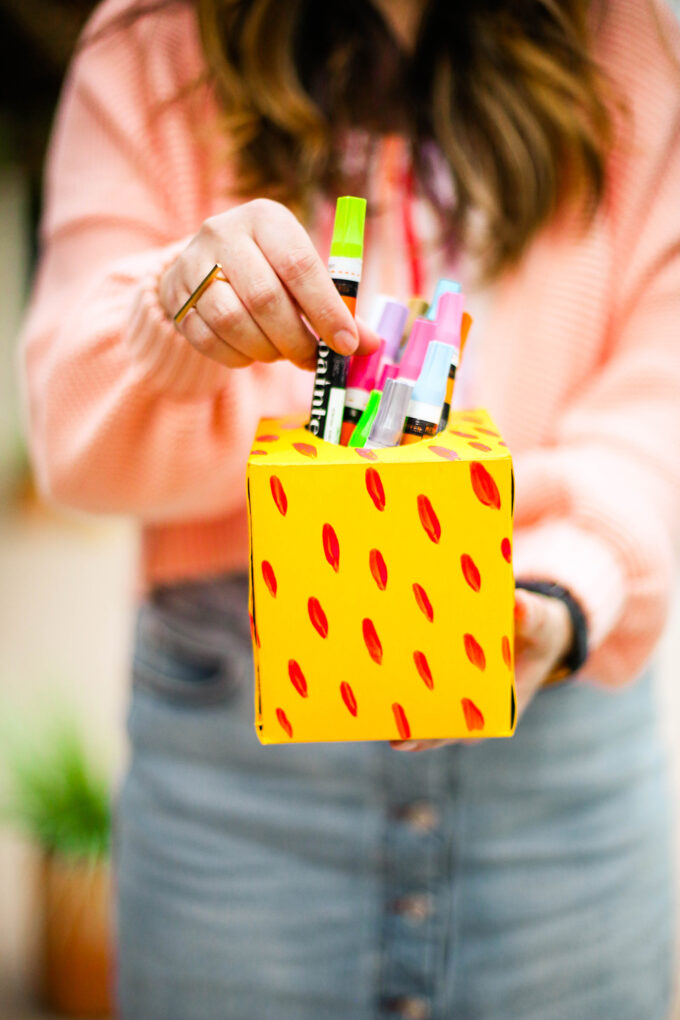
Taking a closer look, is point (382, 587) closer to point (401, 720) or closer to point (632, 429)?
point (401, 720)

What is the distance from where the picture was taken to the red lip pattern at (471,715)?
1.17ft

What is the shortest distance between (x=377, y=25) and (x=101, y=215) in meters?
0.25

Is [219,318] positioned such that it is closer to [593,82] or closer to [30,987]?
[593,82]

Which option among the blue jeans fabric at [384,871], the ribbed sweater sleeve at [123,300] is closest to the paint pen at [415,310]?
the ribbed sweater sleeve at [123,300]

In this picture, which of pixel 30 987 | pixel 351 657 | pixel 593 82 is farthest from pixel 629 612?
pixel 30 987

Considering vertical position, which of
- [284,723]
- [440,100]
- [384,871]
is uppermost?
[440,100]

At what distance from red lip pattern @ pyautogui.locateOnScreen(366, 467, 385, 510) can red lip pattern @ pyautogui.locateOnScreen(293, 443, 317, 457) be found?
26 mm

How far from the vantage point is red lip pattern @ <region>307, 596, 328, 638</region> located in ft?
1.13

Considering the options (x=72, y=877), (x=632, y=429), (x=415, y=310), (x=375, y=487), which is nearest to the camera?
(x=375, y=487)

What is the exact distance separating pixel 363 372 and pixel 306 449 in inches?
2.4

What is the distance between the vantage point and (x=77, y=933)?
1415 mm

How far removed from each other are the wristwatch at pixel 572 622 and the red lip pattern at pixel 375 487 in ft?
0.50

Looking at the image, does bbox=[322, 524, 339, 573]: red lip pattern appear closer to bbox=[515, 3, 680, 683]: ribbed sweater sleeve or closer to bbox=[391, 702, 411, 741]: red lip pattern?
bbox=[391, 702, 411, 741]: red lip pattern

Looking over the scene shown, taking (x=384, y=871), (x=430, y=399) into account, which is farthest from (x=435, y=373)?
(x=384, y=871)
